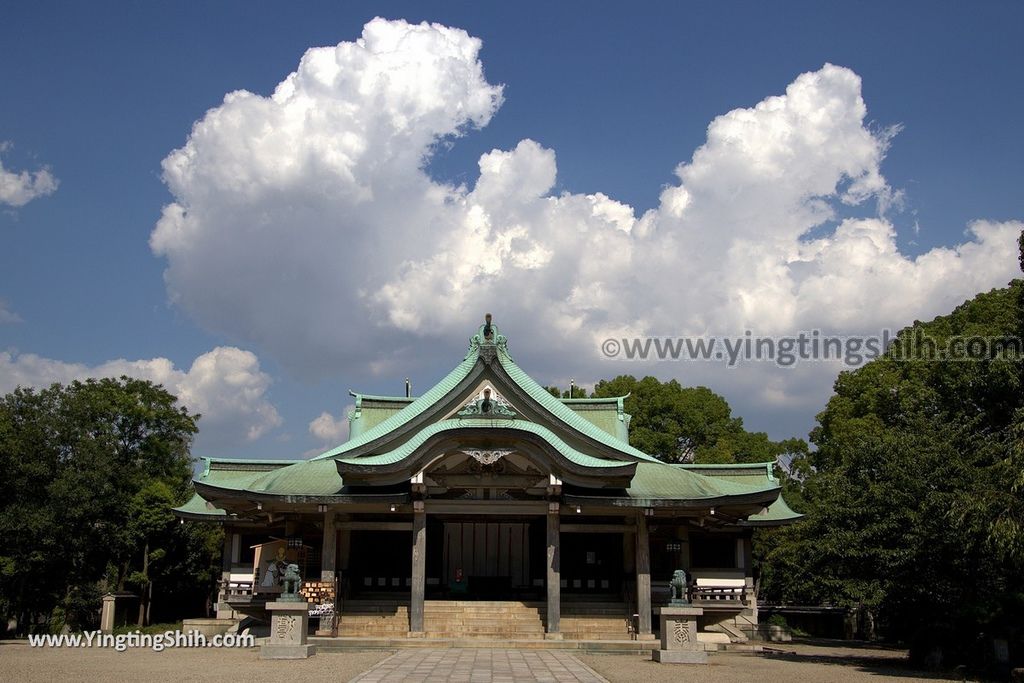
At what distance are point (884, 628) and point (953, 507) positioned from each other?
10217mm

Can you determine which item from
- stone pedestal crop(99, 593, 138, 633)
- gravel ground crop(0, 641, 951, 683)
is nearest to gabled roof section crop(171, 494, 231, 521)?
stone pedestal crop(99, 593, 138, 633)

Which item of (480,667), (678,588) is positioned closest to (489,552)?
(678,588)

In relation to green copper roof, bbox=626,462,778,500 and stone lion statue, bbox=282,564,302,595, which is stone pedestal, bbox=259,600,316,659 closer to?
stone lion statue, bbox=282,564,302,595

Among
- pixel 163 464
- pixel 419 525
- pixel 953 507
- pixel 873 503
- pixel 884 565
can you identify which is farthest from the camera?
pixel 163 464

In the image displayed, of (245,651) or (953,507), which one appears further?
(245,651)

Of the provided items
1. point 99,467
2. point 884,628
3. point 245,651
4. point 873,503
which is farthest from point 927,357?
point 99,467

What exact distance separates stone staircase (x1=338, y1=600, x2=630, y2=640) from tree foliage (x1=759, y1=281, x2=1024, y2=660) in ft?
18.7

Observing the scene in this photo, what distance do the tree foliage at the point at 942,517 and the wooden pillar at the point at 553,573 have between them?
654cm

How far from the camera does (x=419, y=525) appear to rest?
22.2 metres

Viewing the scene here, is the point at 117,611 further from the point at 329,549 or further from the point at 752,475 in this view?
the point at 752,475

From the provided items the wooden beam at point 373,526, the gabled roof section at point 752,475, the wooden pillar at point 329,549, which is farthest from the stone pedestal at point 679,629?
the gabled roof section at point 752,475

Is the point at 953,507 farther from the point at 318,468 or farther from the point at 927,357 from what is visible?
the point at 927,357

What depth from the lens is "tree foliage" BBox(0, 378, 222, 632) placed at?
100ft

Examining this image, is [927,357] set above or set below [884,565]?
above
